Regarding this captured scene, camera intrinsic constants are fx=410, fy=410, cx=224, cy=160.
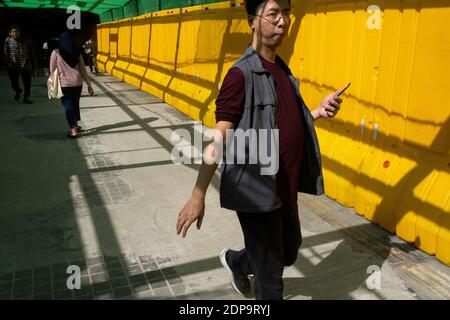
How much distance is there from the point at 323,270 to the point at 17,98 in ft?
34.7

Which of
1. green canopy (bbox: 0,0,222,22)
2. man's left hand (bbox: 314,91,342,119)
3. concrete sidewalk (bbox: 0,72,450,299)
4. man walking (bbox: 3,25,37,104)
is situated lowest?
concrete sidewalk (bbox: 0,72,450,299)

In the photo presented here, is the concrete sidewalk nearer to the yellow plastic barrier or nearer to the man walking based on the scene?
the yellow plastic barrier

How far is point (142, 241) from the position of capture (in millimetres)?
3523

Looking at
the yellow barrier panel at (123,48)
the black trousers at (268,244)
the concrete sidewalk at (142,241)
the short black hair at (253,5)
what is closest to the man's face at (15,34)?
the concrete sidewalk at (142,241)

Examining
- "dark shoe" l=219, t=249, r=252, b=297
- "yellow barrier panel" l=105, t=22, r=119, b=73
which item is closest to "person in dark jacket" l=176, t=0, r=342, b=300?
"dark shoe" l=219, t=249, r=252, b=297

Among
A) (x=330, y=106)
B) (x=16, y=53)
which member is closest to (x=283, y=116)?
(x=330, y=106)

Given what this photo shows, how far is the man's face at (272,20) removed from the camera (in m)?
1.99

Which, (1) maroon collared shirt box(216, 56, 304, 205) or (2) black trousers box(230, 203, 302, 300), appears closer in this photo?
(1) maroon collared shirt box(216, 56, 304, 205)

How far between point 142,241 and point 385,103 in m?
2.50

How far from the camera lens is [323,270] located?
3082 mm

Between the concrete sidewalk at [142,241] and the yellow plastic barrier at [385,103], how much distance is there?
26cm

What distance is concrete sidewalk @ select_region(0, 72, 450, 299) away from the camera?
2865mm
